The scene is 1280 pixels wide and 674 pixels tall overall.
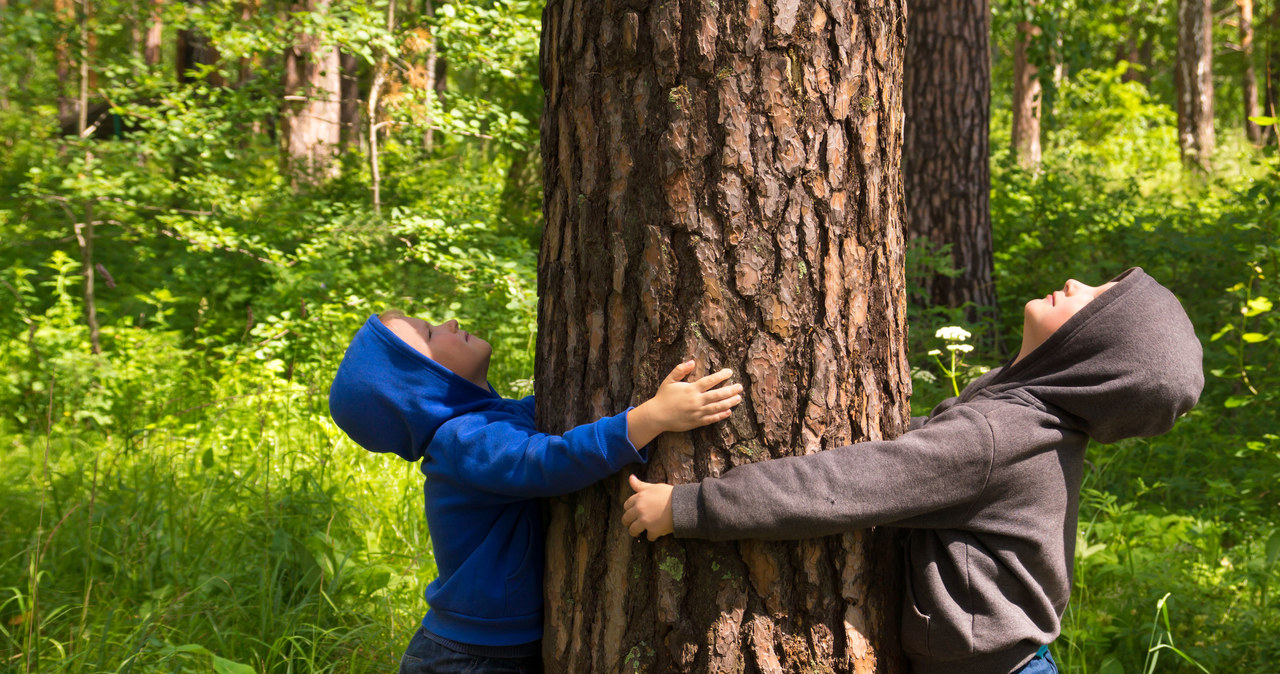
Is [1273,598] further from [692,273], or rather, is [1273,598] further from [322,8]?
[322,8]

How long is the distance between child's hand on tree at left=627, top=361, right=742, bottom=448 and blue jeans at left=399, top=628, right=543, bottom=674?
0.68 m

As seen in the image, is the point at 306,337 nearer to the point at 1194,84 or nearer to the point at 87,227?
the point at 87,227

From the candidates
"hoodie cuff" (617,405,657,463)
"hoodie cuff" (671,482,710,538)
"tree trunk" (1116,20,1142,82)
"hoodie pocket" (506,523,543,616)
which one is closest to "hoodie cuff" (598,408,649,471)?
"hoodie cuff" (617,405,657,463)

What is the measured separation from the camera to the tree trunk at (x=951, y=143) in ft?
18.6

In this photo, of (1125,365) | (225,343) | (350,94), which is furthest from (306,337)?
(350,94)

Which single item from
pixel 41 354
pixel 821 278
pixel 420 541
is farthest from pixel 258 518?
pixel 41 354

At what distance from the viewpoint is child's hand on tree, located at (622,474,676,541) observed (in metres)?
1.61

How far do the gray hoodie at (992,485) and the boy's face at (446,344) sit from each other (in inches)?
27.8

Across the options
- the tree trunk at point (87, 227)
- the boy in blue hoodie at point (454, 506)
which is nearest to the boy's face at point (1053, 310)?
the boy in blue hoodie at point (454, 506)

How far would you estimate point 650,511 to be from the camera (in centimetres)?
162

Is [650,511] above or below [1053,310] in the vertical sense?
below

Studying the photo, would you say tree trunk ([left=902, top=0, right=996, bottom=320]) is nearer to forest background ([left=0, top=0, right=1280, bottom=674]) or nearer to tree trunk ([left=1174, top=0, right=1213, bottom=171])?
forest background ([left=0, top=0, right=1280, bottom=674])

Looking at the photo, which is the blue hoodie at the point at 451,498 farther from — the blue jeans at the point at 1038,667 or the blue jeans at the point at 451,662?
the blue jeans at the point at 1038,667

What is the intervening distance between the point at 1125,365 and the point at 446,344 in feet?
4.82
